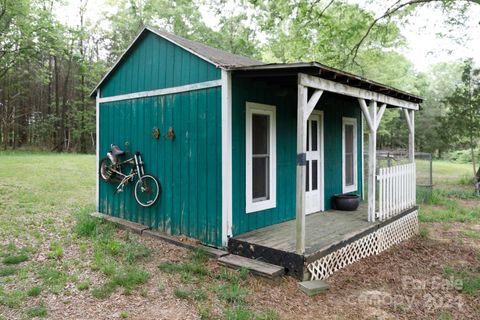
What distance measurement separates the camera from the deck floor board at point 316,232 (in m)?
4.52

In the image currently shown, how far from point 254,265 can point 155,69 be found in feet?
11.8

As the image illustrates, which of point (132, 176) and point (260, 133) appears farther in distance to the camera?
point (132, 176)

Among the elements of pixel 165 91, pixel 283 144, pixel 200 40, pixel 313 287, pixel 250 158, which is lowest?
pixel 313 287

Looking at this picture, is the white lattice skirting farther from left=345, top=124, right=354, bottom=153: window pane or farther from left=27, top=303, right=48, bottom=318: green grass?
left=27, top=303, right=48, bottom=318: green grass

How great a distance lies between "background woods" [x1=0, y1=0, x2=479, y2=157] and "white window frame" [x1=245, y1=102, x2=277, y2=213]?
18.5 feet

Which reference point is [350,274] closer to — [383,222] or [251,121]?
[383,222]

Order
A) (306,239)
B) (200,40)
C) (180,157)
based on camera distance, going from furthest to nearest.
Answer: (200,40), (180,157), (306,239)

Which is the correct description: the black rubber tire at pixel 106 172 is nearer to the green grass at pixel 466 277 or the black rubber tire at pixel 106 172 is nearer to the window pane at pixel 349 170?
the window pane at pixel 349 170

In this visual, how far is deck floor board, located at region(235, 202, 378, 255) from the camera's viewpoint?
452cm

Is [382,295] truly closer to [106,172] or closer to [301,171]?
A: [301,171]

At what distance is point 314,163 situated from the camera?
22.0ft

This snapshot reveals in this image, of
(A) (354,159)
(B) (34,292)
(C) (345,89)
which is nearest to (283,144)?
(C) (345,89)

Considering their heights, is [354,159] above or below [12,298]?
above

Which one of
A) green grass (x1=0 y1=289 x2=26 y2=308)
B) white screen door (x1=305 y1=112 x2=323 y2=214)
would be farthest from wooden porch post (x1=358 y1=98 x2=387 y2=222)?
green grass (x1=0 y1=289 x2=26 y2=308)
